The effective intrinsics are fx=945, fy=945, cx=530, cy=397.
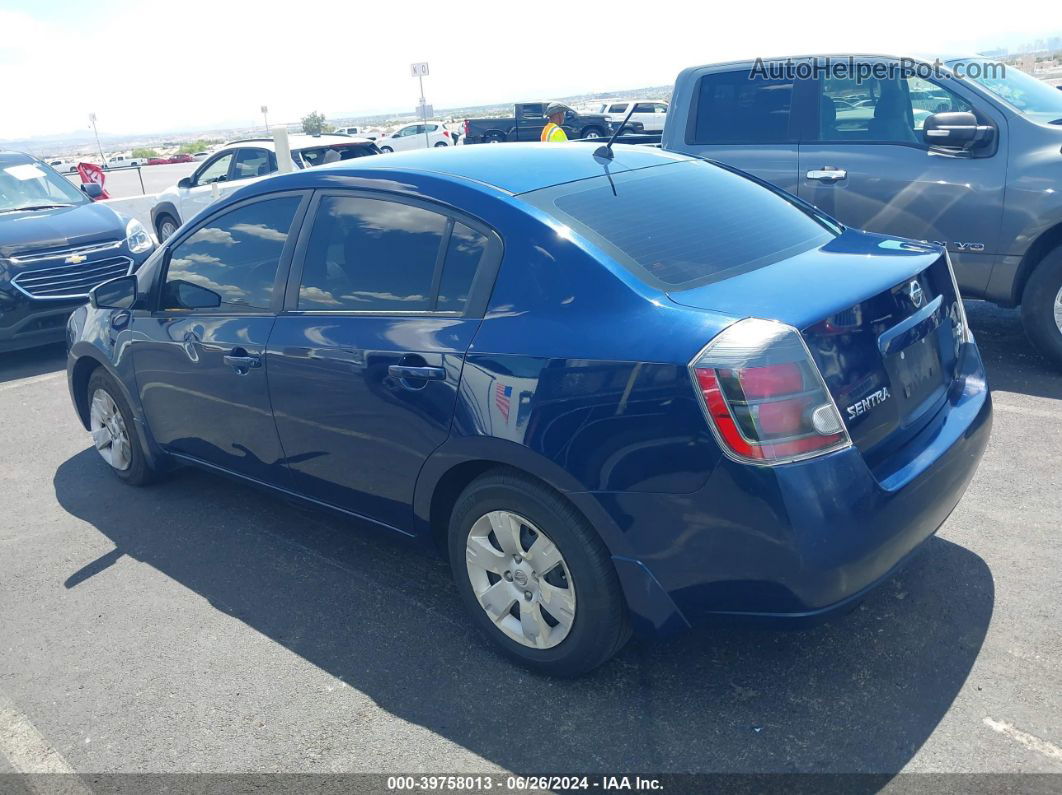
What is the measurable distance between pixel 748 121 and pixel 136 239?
5.80m

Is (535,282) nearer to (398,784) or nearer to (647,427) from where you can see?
(647,427)

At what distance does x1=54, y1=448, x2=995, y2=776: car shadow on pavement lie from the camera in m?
2.84

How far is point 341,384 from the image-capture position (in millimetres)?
3582

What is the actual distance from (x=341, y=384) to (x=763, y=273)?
1.60 m

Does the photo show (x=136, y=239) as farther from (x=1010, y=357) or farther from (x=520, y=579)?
(x=1010, y=357)

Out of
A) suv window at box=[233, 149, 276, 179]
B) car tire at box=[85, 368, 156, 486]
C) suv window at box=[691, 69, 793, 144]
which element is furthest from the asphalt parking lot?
suv window at box=[233, 149, 276, 179]

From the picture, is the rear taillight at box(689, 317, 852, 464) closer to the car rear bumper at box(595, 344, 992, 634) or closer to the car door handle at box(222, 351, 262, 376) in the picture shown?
the car rear bumper at box(595, 344, 992, 634)

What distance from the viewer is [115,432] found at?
5215mm

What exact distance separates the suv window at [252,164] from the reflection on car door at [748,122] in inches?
300

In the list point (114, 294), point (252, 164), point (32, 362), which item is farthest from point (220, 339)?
point (252, 164)

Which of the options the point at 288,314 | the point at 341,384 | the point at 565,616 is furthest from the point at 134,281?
the point at 565,616

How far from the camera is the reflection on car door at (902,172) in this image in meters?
5.94

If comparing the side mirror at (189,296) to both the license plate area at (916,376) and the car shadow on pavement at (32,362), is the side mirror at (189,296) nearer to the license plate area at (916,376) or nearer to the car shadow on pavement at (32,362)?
the license plate area at (916,376)

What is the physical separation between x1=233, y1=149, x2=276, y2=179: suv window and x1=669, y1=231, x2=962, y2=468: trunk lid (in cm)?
1108
